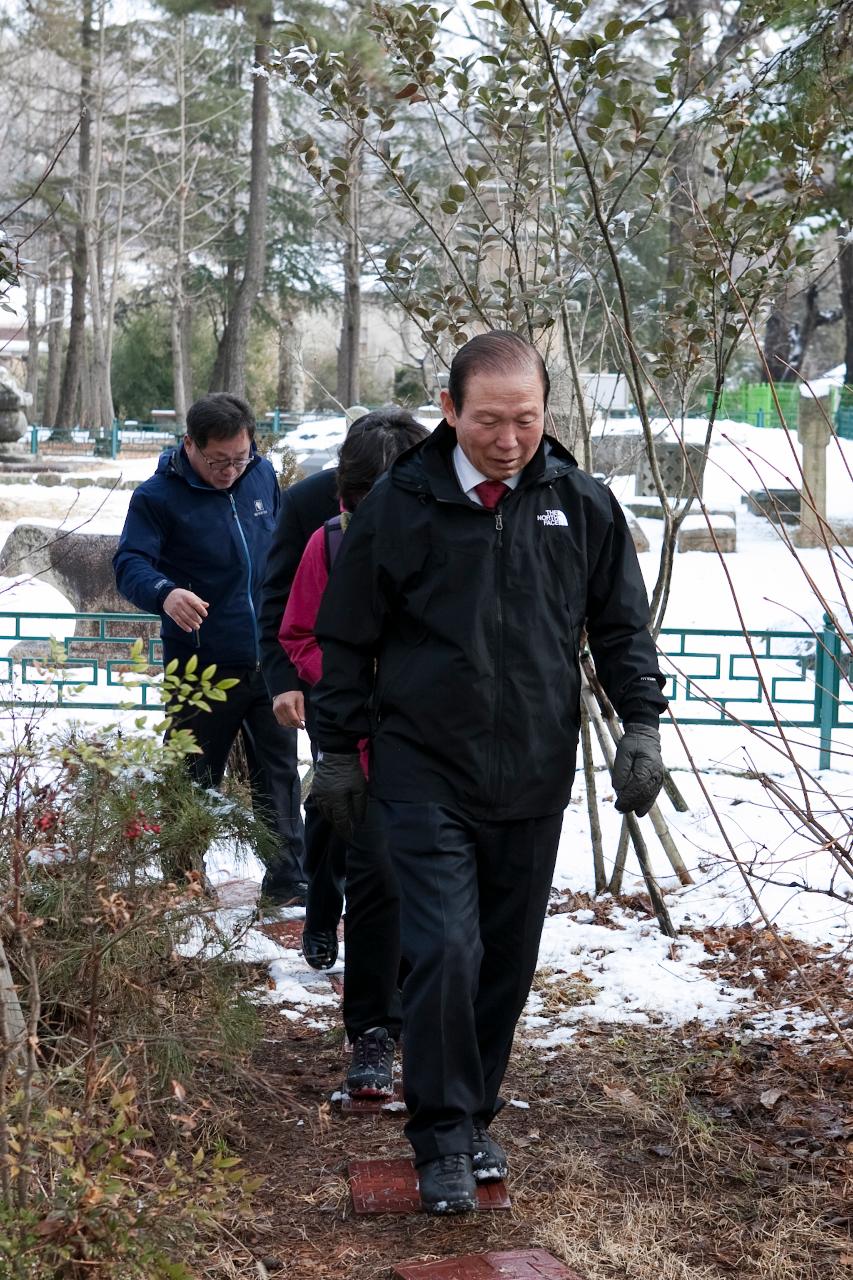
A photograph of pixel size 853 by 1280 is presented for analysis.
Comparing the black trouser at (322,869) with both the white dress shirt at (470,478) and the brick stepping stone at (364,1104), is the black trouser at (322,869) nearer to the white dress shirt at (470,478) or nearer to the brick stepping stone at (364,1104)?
the brick stepping stone at (364,1104)

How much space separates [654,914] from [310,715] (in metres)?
1.88

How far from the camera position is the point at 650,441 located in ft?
14.8

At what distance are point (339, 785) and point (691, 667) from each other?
6441 millimetres

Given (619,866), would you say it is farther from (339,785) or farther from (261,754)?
(339,785)

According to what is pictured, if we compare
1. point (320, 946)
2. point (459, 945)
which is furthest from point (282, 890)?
point (459, 945)

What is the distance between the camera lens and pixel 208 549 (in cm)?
485

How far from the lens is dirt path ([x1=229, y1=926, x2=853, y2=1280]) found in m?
2.82

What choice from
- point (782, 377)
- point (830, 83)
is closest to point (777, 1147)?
point (830, 83)

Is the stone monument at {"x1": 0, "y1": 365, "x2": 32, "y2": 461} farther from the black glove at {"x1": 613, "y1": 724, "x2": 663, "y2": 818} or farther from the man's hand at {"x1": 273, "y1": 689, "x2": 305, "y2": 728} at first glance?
the black glove at {"x1": 613, "y1": 724, "x2": 663, "y2": 818}

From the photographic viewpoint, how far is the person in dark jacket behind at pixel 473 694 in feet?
9.59

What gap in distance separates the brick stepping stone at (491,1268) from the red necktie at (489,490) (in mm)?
1436

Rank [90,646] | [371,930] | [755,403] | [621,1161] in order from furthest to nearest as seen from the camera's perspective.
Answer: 1. [755,403]
2. [90,646]
3. [371,930]
4. [621,1161]

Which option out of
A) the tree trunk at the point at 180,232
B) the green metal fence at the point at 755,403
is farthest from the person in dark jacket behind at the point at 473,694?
the green metal fence at the point at 755,403

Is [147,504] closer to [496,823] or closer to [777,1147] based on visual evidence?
[496,823]
